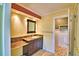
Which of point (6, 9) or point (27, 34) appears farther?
point (27, 34)

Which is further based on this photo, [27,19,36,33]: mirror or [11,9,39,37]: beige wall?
[27,19,36,33]: mirror

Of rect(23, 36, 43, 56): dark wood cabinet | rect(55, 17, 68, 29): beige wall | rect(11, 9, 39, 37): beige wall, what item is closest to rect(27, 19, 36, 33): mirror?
rect(11, 9, 39, 37): beige wall

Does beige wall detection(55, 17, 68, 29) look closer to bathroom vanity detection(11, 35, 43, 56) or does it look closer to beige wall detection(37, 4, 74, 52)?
beige wall detection(37, 4, 74, 52)

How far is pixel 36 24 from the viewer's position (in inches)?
54.1

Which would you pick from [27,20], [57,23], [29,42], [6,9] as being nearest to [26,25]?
[27,20]

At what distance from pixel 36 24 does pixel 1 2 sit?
69 cm

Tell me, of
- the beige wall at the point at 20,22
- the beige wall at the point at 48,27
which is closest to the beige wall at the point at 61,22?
the beige wall at the point at 48,27

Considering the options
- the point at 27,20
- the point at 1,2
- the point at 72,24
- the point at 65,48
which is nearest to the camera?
the point at 1,2

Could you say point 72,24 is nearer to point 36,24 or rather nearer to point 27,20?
point 36,24

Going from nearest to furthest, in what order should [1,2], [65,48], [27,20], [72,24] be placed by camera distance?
[1,2], [72,24], [65,48], [27,20]

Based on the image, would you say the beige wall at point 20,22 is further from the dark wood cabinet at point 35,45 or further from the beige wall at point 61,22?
the beige wall at point 61,22

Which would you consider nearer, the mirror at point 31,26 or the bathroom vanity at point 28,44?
the bathroom vanity at point 28,44

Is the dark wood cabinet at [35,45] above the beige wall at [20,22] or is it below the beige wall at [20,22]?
below

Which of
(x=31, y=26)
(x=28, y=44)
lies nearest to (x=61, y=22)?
(x=31, y=26)
